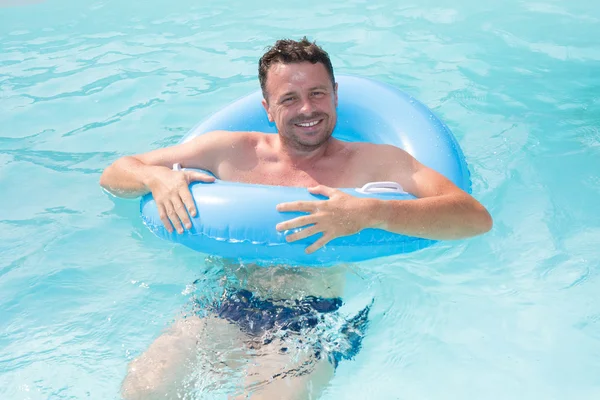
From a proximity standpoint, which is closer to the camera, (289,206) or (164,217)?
(289,206)

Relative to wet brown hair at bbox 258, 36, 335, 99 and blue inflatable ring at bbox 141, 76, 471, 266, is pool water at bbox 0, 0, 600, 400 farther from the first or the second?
wet brown hair at bbox 258, 36, 335, 99

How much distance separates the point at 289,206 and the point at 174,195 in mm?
579

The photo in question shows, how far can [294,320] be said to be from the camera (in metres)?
2.92

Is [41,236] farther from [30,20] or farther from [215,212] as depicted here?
[30,20]

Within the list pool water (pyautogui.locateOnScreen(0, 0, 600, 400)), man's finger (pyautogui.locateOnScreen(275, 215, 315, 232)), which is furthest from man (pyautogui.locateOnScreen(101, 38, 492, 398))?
pool water (pyautogui.locateOnScreen(0, 0, 600, 400))

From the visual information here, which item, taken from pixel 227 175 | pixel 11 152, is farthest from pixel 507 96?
pixel 11 152

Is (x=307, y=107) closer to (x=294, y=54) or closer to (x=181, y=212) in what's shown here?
(x=294, y=54)

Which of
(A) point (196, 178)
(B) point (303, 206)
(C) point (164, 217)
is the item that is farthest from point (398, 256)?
(C) point (164, 217)

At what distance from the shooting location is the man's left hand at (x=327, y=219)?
2629 mm

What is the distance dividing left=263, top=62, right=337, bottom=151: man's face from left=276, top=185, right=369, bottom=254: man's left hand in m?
0.65

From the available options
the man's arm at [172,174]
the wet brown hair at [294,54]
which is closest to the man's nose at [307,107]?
the wet brown hair at [294,54]

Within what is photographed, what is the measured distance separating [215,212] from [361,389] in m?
1.06

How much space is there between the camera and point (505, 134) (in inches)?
198

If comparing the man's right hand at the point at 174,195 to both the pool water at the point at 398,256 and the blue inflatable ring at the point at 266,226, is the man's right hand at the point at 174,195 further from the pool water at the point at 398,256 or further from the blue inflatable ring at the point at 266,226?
the pool water at the point at 398,256
